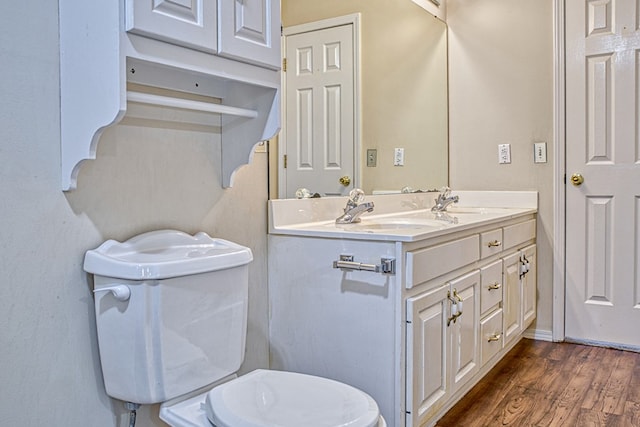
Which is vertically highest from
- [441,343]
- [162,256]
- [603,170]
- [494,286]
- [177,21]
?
[177,21]

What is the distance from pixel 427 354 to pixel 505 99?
1897 mm

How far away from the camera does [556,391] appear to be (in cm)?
234

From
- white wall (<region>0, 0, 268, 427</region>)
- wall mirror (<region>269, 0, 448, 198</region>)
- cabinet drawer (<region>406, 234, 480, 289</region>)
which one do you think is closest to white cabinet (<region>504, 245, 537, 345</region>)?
cabinet drawer (<region>406, 234, 480, 289</region>)

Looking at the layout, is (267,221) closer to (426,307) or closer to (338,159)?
(338,159)

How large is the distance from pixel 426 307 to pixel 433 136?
1.60 metres

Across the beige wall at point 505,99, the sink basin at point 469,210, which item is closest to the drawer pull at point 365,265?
the sink basin at point 469,210

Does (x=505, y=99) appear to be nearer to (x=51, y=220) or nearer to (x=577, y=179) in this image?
(x=577, y=179)

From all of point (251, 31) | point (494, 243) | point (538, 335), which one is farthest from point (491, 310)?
point (251, 31)

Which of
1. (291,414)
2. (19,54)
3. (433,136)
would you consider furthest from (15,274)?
(433,136)

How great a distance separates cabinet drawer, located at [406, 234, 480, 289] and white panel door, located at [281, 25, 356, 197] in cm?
54

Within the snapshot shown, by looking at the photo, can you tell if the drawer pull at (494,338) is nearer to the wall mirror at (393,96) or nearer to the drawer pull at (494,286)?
the drawer pull at (494,286)

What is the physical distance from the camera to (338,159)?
223 centimetres

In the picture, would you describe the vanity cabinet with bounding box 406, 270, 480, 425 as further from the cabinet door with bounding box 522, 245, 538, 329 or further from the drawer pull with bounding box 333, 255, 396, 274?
the cabinet door with bounding box 522, 245, 538, 329

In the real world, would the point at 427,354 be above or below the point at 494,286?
below
